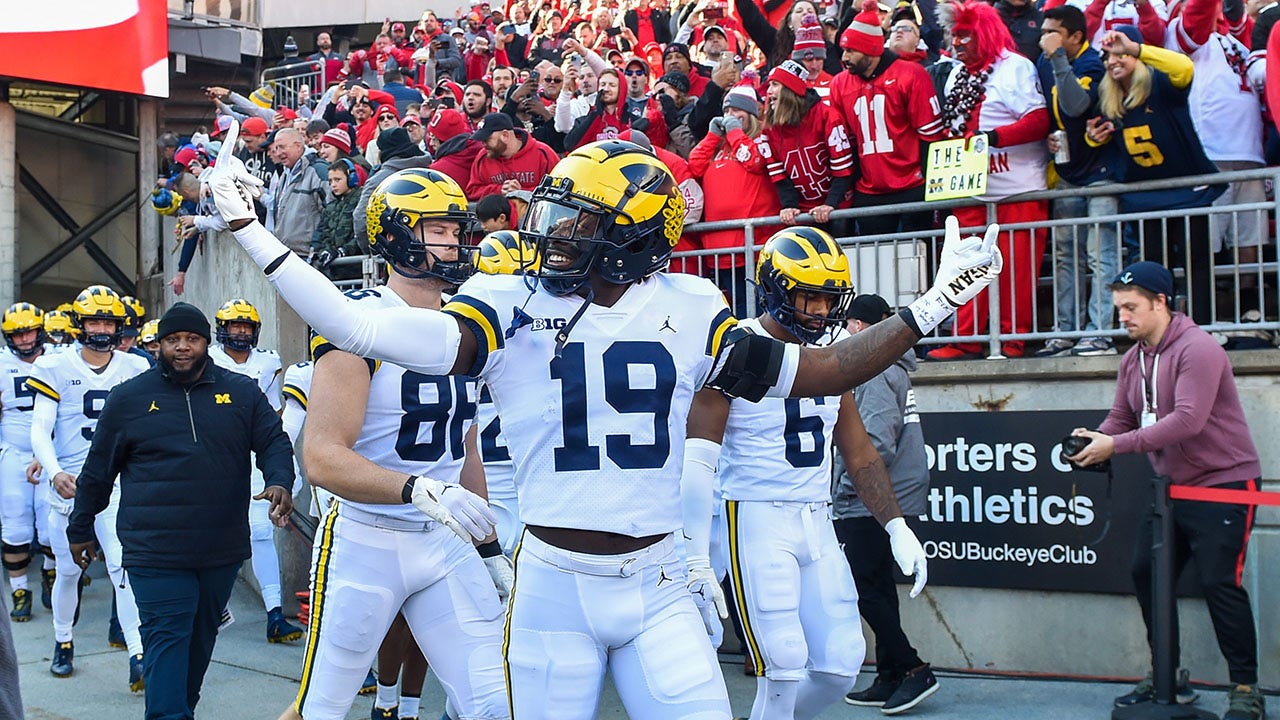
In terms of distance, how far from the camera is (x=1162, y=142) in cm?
777

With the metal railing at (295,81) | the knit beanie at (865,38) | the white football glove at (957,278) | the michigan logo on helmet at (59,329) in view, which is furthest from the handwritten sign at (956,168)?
the metal railing at (295,81)

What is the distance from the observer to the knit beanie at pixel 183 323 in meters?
6.32

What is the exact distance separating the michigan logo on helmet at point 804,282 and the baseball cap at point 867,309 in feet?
4.30

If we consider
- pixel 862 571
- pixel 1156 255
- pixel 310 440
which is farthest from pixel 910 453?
pixel 310 440

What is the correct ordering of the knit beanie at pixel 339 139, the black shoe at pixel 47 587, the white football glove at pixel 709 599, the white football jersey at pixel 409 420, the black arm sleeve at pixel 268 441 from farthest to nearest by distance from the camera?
the knit beanie at pixel 339 139
the black shoe at pixel 47 587
the black arm sleeve at pixel 268 441
the white football jersey at pixel 409 420
the white football glove at pixel 709 599

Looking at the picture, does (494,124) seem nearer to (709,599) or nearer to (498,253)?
(498,253)

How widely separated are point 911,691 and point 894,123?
11.6 feet

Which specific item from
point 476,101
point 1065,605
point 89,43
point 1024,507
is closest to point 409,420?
point 1024,507

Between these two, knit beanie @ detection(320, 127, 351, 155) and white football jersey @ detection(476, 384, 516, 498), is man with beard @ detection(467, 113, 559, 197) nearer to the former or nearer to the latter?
knit beanie @ detection(320, 127, 351, 155)

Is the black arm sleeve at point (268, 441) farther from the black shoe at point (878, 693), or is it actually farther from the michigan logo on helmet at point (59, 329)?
the michigan logo on helmet at point (59, 329)

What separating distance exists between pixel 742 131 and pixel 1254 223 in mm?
3388

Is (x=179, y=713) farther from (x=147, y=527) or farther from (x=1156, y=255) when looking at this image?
(x=1156, y=255)

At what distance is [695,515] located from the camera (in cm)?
511

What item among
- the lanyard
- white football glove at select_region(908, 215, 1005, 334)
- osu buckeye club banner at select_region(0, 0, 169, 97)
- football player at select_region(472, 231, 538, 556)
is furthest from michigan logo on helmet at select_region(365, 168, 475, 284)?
osu buckeye club banner at select_region(0, 0, 169, 97)
